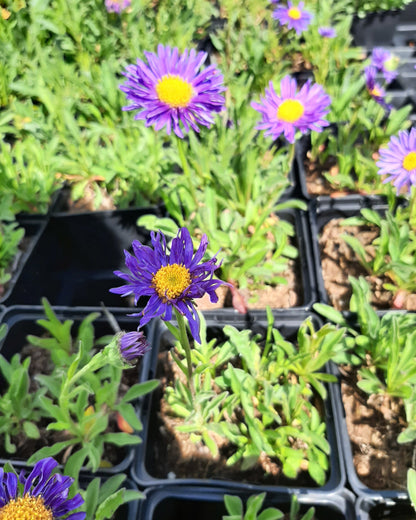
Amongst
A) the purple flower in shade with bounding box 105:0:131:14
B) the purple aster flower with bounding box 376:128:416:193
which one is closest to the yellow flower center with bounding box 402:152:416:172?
the purple aster flower with bounding box 376:128:416:193

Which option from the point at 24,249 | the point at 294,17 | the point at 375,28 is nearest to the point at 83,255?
the point at 24,249

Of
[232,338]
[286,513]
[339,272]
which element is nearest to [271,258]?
[339,272]

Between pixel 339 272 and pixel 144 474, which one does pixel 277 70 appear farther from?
pixel 144 474

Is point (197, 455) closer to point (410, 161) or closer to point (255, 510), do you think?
point (255, 510)

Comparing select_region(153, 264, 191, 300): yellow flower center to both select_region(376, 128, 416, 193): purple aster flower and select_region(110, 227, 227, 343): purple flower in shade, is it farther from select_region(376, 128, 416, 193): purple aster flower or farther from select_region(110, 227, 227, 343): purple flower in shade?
select_region(376, 128, 416, 193): purple aster flower

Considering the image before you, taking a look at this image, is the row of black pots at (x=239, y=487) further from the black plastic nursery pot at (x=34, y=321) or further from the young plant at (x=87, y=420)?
the black plastic nursery pot at (x=34, y=321)

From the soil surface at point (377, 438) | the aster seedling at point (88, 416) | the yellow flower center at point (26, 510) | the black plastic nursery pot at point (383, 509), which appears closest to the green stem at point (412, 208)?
the soil surface at point (377, 438)
